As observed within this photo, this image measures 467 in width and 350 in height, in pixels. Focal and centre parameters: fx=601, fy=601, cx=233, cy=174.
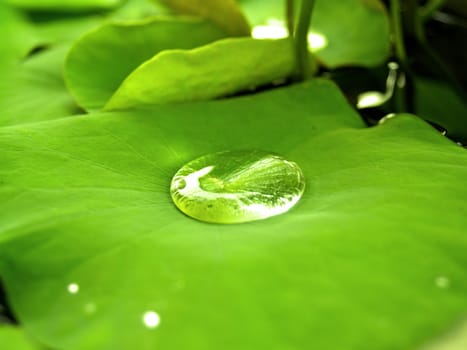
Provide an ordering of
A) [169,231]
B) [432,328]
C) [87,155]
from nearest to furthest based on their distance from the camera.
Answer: [432,328] → [169,231] → [87,155]

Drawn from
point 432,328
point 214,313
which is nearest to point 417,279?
point 432,328

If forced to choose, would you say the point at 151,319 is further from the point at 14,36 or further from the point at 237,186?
the point at 14,36

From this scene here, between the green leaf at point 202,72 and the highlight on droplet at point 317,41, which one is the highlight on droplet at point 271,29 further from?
the green leaf at point 202,72

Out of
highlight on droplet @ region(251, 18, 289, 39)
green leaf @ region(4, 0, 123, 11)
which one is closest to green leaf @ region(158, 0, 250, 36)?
highlight on droplet @ region(251, 18, 289, 39)

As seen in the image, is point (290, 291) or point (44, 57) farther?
point (44, 57)

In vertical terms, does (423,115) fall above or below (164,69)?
below

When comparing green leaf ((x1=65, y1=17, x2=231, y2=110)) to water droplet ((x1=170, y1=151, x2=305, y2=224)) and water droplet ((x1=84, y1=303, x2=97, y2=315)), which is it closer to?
water droplet ((x1=170, y1=151, x2=305, y2=224))

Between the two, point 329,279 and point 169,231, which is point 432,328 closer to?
point 329,279

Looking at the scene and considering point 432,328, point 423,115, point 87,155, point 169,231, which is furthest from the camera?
point 423,115
